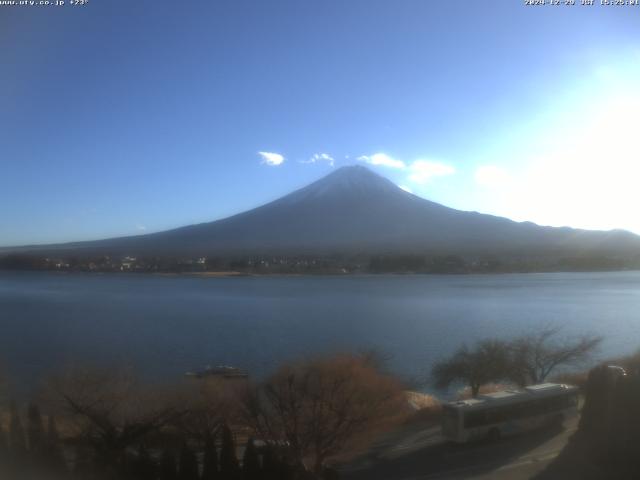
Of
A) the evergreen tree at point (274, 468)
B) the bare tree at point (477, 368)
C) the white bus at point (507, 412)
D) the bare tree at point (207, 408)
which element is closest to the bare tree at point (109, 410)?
the bare tree at point (207, 408)

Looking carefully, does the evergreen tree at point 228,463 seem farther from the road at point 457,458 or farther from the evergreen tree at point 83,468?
the road at point 457,458

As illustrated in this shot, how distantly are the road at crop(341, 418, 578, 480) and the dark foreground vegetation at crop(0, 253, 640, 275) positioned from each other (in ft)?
91.8

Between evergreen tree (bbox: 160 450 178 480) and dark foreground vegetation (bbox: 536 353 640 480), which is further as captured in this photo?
dark foreground vegetation (bbox: 536 353 640 480)

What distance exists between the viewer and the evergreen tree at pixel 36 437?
3.33 metres

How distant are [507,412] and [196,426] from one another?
8.01 ft

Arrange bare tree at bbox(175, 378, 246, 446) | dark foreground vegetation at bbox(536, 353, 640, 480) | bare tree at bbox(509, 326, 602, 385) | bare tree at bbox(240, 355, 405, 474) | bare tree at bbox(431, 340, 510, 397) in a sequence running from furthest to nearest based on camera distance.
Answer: bare tree at bbox(509, 326, 602, 385) < bare tree at bbox(431, 340, 510, 397) < bare tree at bbox(175, 378, 246, 446) < bare tree at bbox(240, 355, 405, 474) < dark foreground vegetation at bbox(536, 353, 640, 480)

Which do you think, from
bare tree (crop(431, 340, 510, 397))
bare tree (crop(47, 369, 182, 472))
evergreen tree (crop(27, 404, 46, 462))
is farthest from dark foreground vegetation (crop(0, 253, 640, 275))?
evergreen tree (crop(27, 404, 46, 462))

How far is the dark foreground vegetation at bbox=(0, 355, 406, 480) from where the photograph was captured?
10.9 feet

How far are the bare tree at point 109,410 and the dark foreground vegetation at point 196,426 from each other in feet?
0.03

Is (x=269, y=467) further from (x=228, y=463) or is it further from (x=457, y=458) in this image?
(x=457, y=458)

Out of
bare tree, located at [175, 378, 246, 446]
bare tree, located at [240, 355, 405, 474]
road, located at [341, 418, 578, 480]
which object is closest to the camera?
road, located at [341, 418, 578, 480]

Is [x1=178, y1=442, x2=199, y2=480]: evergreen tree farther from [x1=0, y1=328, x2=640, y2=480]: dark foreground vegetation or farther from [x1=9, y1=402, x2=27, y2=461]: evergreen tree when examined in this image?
[x1=9, y1=402, x2=27, y2=461]: evergreen tree

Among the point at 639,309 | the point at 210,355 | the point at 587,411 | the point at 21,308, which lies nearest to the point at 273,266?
the point at 21,308

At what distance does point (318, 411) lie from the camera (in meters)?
4.32
